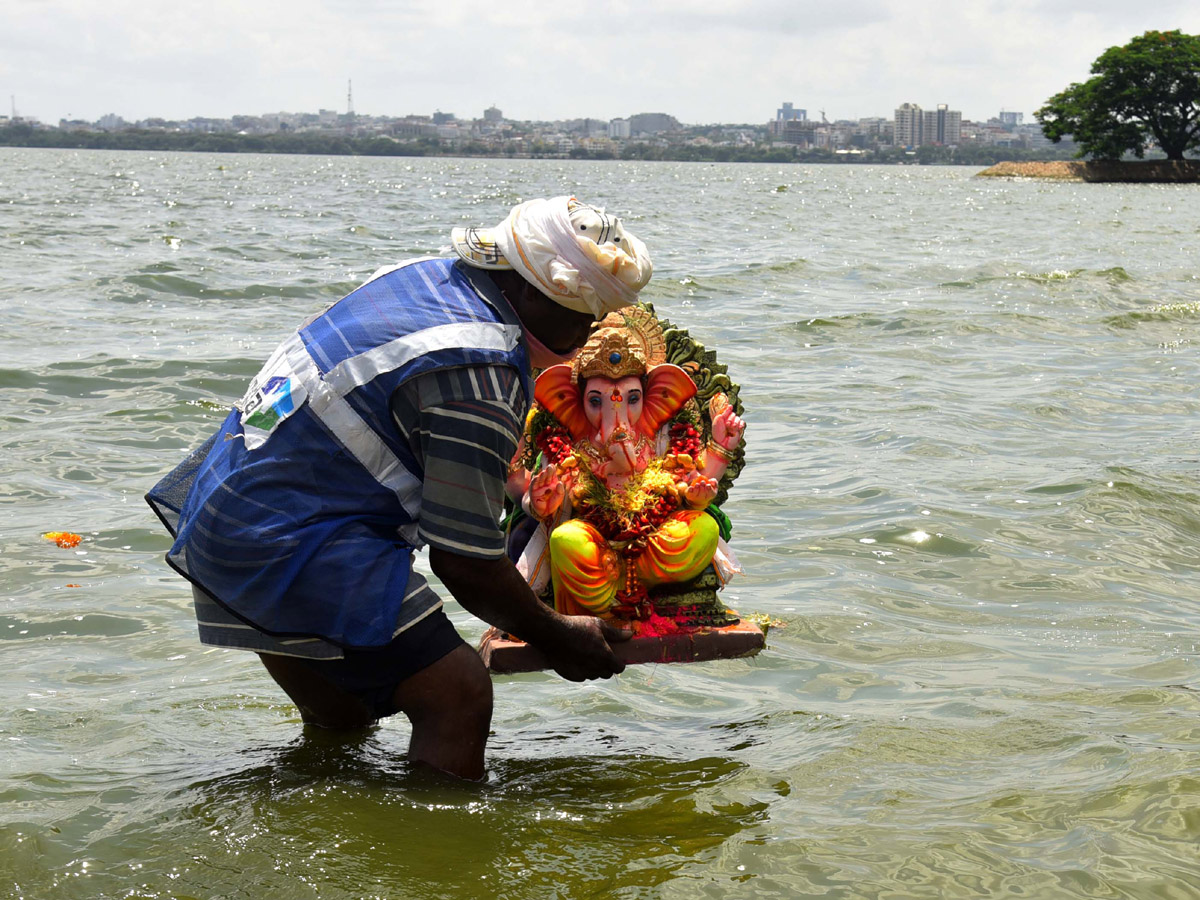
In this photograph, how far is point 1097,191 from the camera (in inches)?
2468

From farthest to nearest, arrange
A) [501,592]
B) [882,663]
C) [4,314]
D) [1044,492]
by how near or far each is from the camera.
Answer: [4,314], [1044,492], [882,663], [501,592]

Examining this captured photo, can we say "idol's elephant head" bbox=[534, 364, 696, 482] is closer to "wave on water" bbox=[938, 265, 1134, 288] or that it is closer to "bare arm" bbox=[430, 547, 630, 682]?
"bare arm" bbox=[430, 547, 630, 682]

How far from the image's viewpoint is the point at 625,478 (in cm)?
498

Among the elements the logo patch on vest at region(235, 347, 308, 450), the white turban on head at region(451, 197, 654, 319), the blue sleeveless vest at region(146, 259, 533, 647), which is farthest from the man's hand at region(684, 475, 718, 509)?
the logo patch on vest at region(235, 347, 308, 450)

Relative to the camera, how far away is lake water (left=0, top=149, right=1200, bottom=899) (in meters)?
3.88

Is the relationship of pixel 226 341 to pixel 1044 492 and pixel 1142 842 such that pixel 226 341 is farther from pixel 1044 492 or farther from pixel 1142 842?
pixel 1142 842

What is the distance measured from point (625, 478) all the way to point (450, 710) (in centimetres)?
129

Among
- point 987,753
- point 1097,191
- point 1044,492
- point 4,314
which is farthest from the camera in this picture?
point 1097,191

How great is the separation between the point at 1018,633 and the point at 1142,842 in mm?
2272

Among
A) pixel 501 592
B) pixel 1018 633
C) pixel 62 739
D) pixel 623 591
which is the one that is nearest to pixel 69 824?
pixel 62 739

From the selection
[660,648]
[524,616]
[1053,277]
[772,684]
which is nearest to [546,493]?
[660,648]

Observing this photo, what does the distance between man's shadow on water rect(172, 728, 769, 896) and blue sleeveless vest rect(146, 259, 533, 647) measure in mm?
621

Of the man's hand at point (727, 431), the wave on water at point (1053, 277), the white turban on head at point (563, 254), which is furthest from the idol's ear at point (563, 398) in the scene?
the wave on water at point (1053, 277)

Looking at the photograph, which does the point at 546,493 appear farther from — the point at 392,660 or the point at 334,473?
the point at 334,473
